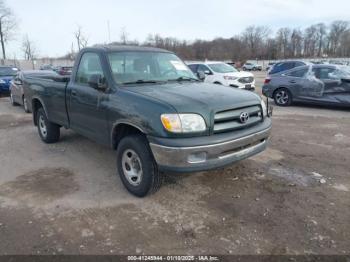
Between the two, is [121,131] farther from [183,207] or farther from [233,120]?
[233,120]

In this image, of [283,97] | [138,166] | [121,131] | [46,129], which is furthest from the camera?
[283,97]

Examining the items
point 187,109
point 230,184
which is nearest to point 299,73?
point 230,184

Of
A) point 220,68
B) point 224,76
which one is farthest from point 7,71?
point 224,76

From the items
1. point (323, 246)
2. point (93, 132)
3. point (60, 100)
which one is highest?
point (60, 100)

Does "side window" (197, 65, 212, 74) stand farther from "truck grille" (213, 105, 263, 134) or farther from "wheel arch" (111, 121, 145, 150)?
"wheel arch" (111, 121, 145, 150)

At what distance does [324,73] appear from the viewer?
10625mm

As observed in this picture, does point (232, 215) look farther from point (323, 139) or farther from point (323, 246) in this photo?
point (323, 139)

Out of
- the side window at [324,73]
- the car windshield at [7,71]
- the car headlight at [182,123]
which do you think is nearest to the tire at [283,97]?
the side window at [324,73]

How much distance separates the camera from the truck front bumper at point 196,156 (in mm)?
3434

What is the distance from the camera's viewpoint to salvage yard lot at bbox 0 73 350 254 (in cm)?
313

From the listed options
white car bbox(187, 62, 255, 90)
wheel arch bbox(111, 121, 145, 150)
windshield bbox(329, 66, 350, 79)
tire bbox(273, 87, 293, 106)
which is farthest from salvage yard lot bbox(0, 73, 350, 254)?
white car bbox(187, 62, 255, 90)

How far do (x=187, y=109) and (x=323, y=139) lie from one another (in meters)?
Answer: 4.41

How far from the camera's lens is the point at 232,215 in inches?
143

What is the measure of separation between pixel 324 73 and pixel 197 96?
27.5 ft
